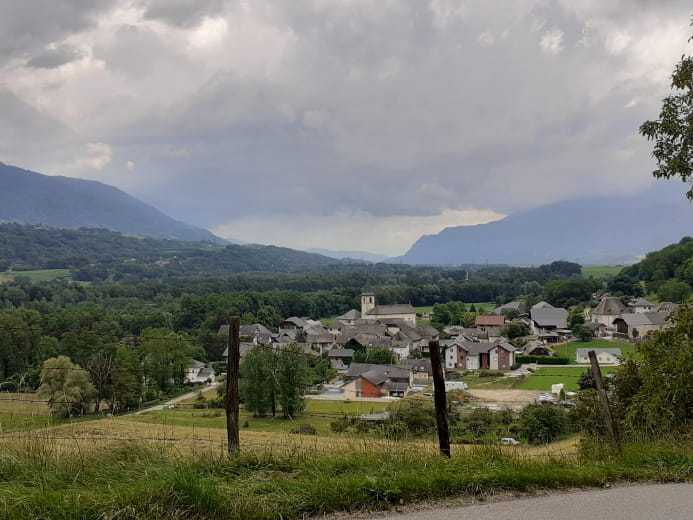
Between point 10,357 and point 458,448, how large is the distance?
36.1 m

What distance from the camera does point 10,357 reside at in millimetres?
33156

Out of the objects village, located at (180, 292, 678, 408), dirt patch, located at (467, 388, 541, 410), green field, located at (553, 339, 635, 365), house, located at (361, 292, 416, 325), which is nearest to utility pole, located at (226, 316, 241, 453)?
dirt patch, located at (467, 388, 541, 410)

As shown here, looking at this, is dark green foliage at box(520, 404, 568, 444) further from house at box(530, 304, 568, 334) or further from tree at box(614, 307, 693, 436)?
house at box(530, 304, 568, 334)

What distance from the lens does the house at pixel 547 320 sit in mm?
70688

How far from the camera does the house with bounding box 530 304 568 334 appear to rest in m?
70.7

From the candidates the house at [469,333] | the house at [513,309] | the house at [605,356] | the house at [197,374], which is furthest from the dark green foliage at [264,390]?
the house at [513,309]

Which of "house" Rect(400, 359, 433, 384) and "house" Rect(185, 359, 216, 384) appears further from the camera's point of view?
"house" Rect(400, 359, 433, 384)

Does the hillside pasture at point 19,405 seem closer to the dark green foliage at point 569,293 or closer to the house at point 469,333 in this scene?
the house at point 469,333

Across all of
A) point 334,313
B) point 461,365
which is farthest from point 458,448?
point 334,313

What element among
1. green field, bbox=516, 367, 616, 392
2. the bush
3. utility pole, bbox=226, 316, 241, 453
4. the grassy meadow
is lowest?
the bush

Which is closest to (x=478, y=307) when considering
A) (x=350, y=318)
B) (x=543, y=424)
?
(x=350, y=318)

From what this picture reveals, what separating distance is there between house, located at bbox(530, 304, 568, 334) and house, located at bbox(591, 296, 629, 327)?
4.81 m

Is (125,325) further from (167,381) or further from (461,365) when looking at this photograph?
(461,365)

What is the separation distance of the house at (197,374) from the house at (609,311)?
54.3 m
